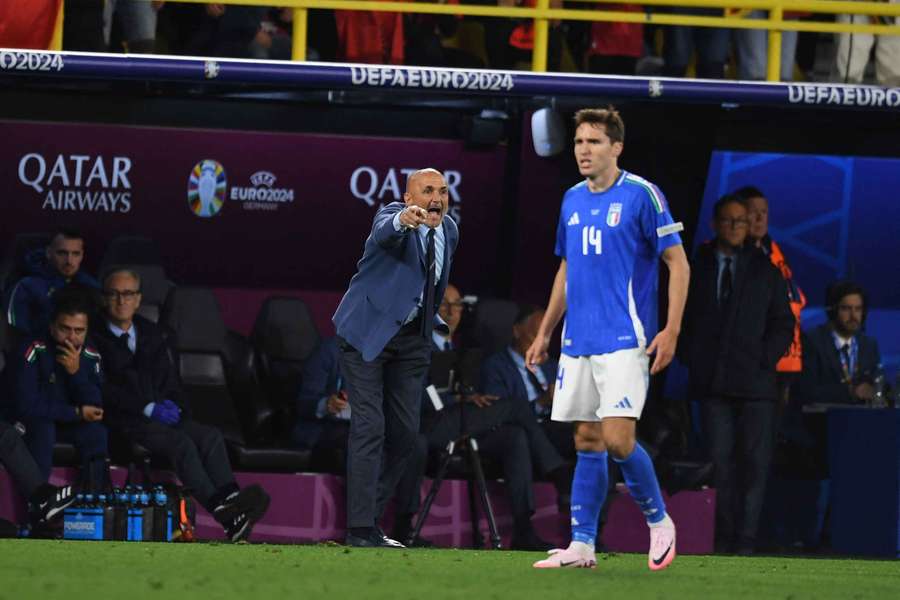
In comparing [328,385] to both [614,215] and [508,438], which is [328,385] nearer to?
[508,438]

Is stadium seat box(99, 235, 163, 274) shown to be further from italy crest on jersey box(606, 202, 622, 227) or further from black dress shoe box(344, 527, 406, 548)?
italy crest on jersey box(606, 202, 622, 227)

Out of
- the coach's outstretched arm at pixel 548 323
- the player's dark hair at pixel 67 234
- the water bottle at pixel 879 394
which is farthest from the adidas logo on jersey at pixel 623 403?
the water bottle at pixel 879 394

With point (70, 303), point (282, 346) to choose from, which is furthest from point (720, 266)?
point (70, 303)

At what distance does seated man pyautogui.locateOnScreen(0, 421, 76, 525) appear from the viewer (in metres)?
10.5

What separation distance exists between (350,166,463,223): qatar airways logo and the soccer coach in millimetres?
3532

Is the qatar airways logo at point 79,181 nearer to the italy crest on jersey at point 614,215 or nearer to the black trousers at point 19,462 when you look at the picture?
the black trousers at point 19,462

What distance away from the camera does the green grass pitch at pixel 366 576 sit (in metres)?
6.44

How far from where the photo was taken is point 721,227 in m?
12.2

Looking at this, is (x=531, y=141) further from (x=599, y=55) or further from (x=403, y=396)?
(x=403, y=396)

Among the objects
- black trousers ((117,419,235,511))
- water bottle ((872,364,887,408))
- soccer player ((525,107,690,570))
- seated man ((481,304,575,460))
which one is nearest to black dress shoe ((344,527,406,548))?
black trousers ((117,419,235,511))

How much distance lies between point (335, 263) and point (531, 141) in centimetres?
166

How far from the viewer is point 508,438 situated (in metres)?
11.6

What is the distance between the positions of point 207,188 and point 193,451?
2.66 meters

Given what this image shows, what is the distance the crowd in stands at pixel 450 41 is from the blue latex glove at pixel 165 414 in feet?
7.05
